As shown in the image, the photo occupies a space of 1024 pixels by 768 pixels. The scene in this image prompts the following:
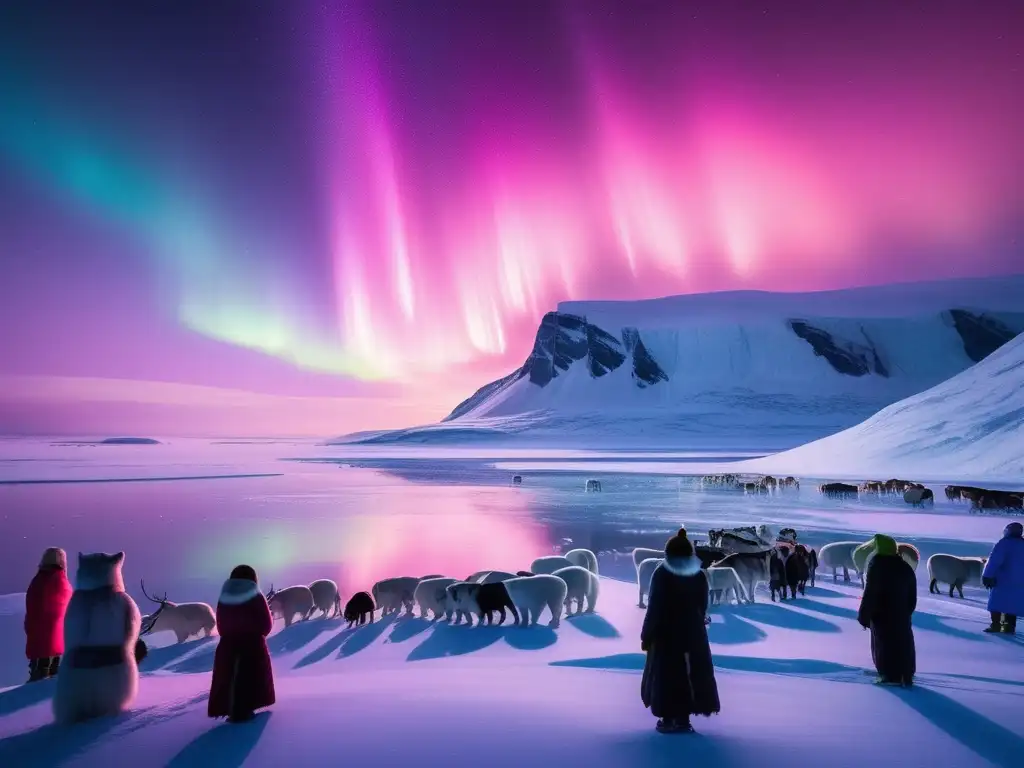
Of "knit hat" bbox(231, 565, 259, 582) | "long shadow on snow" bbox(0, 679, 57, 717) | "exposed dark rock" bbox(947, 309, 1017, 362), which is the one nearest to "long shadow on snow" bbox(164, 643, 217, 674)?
"long shadow on snow" bbox(0, 679, 57, 717)

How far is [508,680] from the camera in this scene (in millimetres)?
6398

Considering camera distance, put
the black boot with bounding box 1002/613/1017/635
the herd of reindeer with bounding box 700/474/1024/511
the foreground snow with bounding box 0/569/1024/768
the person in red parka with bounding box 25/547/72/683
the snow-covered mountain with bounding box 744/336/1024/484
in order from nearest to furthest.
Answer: the foreground snow with bounding box 0/569/1024/768, the person in red parka with bounding box 25/547/72/683, the black boot with bounding box 1002/613/1017/635, the herd of reindeer with bounding box 700/474/1024/511, the snow-covered mountain with bounding box 744/336/1024/484

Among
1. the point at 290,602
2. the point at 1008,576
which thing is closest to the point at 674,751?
the point at 1008,576

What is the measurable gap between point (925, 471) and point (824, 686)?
99.1 feet

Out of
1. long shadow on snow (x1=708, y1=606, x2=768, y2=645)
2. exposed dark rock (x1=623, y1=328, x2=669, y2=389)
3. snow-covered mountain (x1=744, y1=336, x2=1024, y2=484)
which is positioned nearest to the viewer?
long shadow on snow (x1=708, y1=606, x2=768, y2=645)

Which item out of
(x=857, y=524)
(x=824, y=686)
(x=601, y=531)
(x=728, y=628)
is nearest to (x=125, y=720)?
(x=824, y=686)

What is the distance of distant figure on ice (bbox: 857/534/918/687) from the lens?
5953 millimetres

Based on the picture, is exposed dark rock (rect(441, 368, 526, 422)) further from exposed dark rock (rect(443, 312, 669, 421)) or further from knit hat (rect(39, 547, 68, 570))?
knit hat (rect(39, 547, 68, 570))

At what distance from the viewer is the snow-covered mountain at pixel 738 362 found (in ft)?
357

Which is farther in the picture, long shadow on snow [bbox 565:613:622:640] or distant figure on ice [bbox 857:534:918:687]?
long shadow on snow [bbox 565:613:622:640]

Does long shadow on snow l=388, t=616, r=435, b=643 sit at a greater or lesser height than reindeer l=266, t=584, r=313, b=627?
lesser

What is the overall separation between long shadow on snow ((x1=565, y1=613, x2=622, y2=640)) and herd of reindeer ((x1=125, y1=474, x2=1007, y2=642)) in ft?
0.94

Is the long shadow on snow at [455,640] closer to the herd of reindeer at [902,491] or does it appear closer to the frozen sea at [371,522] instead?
the frozen sea at [371,522]

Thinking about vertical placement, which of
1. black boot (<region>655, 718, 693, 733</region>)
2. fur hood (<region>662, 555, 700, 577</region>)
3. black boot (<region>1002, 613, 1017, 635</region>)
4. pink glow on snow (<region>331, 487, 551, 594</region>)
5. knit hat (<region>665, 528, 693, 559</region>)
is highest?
knit hat (<region>665, 528, 693, 559</region>)
